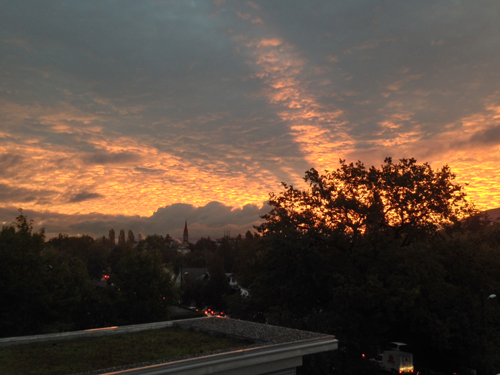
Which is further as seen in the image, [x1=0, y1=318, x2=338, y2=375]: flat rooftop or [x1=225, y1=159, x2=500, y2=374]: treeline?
[x1=225, y1=159, x2=500, y2=374]: treeline

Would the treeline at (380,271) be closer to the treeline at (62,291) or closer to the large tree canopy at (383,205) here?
the large tree canopy at (383,205)

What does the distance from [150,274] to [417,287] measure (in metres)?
19.3

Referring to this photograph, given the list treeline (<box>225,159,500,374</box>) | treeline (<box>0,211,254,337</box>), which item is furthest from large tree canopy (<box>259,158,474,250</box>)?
treeline (<box>0,211,254,337</box>)

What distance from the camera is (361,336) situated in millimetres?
20188

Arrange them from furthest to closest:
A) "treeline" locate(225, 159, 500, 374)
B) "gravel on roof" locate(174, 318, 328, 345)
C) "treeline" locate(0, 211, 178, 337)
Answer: "treeline" locate(0, 211, 178, 337) < "treeline" locate(225, 159, 500, 374) < "gravel on roof" locate(174, 318, 328, 345)

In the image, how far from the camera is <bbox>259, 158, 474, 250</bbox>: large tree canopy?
22938 millimetres

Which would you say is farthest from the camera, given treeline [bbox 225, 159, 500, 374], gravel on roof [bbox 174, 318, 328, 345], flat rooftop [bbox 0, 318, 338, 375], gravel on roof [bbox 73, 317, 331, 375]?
treeline [bbox 225, 159, 500, 374]

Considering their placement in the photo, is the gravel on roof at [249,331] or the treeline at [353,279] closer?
the gravel on roof at [249,331]

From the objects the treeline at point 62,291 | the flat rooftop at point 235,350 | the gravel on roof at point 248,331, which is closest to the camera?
the flat rooftop at point 235,350

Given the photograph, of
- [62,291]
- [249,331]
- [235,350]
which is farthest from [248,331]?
[62,291]

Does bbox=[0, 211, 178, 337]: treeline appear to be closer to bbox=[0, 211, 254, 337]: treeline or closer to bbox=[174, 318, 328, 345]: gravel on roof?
bbox=[0, 211, 254, 337]: treeline

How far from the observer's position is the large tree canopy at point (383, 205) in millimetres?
22938

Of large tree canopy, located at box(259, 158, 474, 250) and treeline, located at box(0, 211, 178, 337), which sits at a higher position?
large tree canopy, located at box(259, 158, 474, 250)

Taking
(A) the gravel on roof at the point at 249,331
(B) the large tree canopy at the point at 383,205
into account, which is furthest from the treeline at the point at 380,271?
(A) the gravel on roof at the point at 249,331
